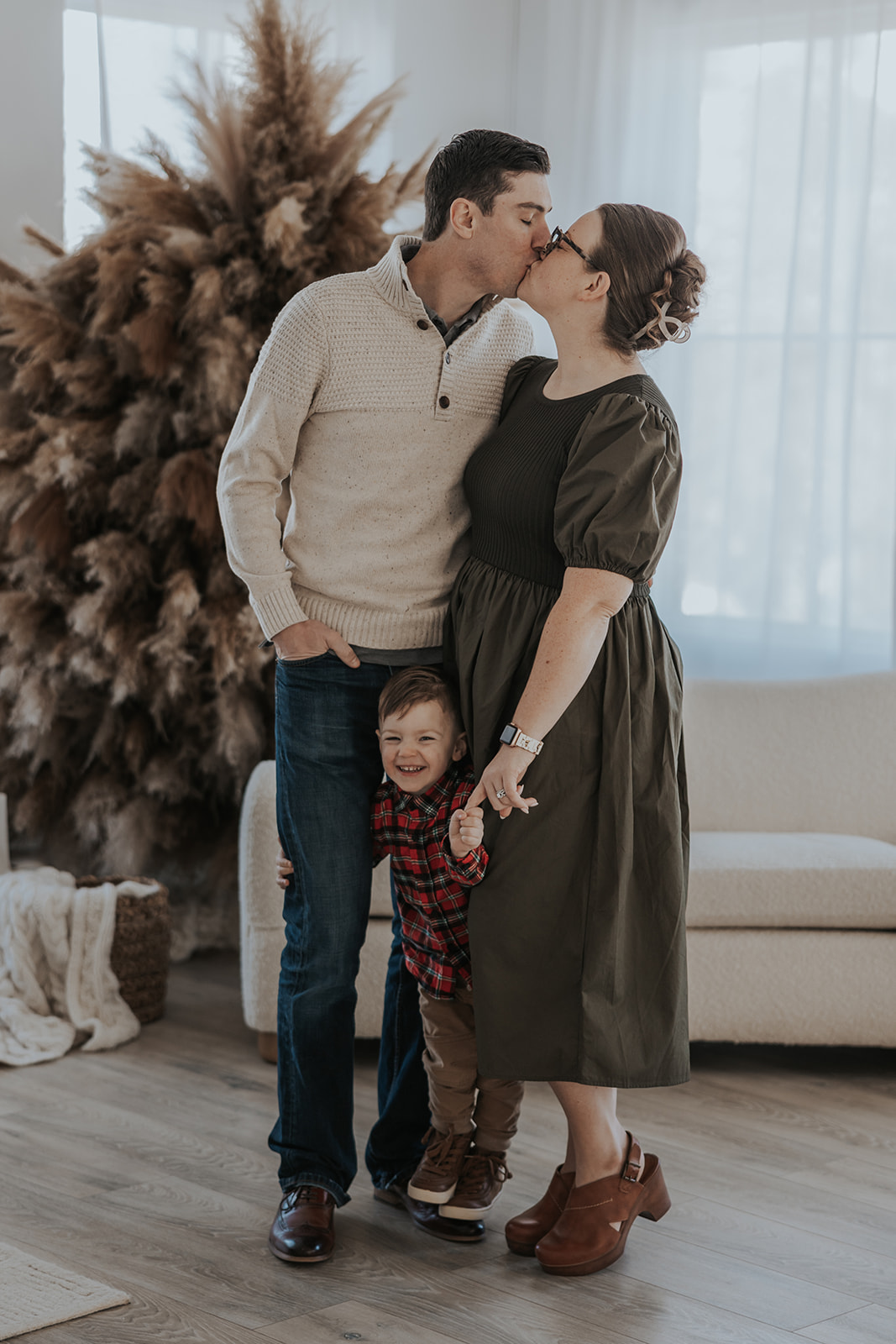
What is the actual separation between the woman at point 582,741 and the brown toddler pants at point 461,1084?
0.13m

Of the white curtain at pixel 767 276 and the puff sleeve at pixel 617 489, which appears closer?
the puff sleeve at pixel 617 489

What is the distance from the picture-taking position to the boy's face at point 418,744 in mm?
1667

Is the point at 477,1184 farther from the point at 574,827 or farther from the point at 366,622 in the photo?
the point at 366,622

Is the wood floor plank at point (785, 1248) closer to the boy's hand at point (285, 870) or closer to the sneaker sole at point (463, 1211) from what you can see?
the sneaker sole at point (463, 1211)

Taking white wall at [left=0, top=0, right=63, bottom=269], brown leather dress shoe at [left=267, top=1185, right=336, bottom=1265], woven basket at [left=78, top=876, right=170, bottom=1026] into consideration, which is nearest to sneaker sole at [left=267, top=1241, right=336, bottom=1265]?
brown leather dress shoe at [left=267, top=1185, right=336, bottom=1265]

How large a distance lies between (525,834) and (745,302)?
2.29 meters

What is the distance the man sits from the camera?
1.69 meters

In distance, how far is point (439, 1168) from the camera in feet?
A: 5.90

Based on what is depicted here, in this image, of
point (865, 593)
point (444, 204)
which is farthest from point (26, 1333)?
point (865, 593)

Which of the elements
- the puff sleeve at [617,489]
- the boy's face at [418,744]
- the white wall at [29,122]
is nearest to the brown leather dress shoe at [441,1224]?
the boy's face at [418,744]

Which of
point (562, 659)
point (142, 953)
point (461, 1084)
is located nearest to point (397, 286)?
point (562, 659)

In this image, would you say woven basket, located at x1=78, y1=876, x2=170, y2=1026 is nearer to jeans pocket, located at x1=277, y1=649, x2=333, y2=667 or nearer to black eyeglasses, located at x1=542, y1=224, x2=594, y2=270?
jeans pocket, located at x1=277, y1=649, x2=333, y2=667

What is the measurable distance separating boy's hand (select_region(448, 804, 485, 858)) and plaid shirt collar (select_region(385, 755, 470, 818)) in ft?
0.35

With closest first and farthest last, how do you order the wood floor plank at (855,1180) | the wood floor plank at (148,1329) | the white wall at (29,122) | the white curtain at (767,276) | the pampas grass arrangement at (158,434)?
1. the wood floor plank at (148,1329)
2. the wood floor plank at (855,1180)
3. the pampas grass arrangement at (158,434)
4. the white wall at (29,122)
5. the white curtain at (767,276)
